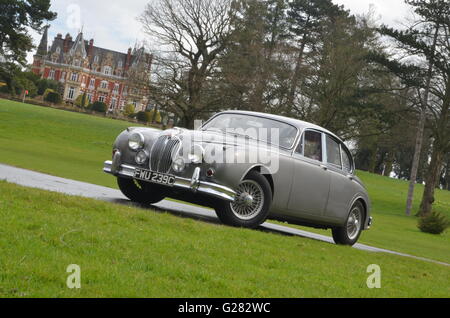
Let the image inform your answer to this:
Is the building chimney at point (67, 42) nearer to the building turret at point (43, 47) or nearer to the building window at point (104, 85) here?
the building turret at point (43, 47)

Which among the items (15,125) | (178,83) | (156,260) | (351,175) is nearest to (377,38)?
(178,83)

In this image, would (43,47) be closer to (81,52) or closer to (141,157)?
(81,52)

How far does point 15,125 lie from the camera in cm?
5284

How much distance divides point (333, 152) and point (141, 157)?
336 cm

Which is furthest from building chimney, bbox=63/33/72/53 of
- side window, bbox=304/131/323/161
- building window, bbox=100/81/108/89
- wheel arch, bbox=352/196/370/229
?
side window, bbox=304/131/323/161

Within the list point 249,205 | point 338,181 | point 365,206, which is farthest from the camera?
point 365,206

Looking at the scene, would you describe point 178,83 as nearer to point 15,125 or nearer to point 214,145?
point 15,125

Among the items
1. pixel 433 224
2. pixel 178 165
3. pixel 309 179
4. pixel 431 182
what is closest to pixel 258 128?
pixel 309 179

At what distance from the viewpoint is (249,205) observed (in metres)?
9.21

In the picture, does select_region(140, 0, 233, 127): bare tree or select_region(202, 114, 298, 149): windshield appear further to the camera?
select_region(140, 0, 233, 127): bare tree

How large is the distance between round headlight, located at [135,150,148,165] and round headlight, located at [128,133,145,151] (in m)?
0.12

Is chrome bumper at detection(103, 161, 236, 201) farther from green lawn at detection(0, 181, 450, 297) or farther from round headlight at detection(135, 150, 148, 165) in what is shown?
round headlight at detection(135, 150, 148, 165)

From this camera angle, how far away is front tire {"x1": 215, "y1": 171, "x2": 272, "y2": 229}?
9133 mm

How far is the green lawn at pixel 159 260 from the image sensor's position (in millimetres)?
4602
